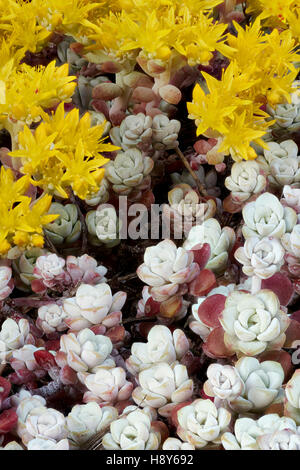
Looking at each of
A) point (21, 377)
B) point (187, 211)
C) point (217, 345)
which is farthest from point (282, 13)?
point (21, 377)

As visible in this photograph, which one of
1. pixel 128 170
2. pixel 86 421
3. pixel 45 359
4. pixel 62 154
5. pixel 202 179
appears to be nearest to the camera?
pixel 86 421

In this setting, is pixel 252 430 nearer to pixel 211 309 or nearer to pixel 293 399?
pixel 293 399

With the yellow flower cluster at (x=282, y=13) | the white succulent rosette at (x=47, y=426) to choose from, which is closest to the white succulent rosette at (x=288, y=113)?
the yellow flower cluster at (x=282, y=13)

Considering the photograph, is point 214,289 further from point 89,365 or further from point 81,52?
point 81,52

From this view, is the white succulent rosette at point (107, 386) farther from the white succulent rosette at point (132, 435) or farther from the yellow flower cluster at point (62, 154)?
the yellow flower cluster at point (62, 154)

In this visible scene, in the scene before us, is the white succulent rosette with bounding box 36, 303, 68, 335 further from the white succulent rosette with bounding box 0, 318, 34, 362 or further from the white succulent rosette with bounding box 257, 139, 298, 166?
the white succulent rosette with bounding box 257, 139, 298, 166

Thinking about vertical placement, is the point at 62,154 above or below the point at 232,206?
above
